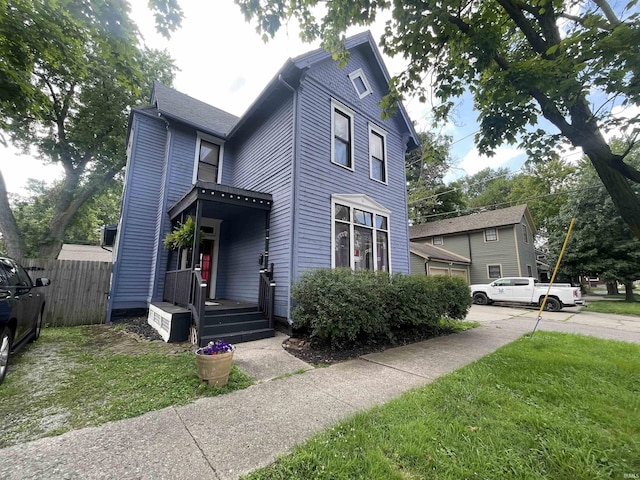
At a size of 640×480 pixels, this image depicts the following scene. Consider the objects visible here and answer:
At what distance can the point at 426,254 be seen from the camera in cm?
1762

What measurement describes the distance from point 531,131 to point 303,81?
210 inches

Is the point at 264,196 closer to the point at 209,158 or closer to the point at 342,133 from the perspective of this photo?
the point at 342,133

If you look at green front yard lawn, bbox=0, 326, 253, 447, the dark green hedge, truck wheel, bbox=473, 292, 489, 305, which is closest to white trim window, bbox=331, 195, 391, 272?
the dark green hedge

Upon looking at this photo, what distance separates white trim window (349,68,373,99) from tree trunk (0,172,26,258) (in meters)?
13.5

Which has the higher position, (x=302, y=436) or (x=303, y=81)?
(x=303, y=81)

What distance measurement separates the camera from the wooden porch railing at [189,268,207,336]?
512 cm

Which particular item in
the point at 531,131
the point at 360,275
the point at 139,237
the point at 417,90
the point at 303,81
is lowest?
the point at 360,275

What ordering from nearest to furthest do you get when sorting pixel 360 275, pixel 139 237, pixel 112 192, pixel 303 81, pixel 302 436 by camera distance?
pixel 302 436 < pixel 360 275 < pixel 303 81 < pixel 139 237 < pixel 112 192

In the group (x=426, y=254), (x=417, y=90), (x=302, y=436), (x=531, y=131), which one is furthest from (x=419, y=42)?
(x=426, y=254)

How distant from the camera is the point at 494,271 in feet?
64.5

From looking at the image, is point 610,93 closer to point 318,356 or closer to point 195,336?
point 318,356

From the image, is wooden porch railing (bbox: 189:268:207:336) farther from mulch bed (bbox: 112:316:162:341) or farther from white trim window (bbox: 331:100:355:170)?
white trim window (bbox: 331:100:355:170)

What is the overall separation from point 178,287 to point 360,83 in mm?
8431

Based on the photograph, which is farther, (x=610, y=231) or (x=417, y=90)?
(x=610, y=231)
